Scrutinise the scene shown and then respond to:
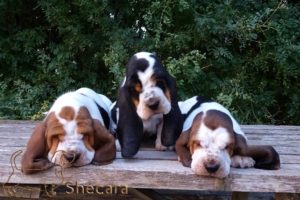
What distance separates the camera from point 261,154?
112 inches

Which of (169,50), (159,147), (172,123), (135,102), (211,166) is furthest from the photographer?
(169,50)

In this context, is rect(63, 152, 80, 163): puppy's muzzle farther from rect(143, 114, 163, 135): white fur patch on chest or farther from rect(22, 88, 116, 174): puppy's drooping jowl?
rect(143, 114, 163, 135): white fur patch on chest

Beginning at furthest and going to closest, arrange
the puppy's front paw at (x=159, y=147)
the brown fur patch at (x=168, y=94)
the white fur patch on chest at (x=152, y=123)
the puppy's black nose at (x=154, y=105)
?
the puppy's front paw at (x=159, y=147) → the white fur patch on chest at (x=152, y=123) → the brown fur patch at (x=168, y=94) → the puppy's black nose at (x=154, y=105)

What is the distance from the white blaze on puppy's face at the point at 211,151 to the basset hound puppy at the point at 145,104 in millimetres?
286

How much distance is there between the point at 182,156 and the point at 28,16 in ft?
14.6

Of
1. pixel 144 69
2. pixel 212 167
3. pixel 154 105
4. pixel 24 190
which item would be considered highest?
pixel 144 69

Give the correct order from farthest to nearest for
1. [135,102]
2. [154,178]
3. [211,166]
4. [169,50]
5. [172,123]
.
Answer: [169,50]
[172,123]
[135,102]
[154,178]
[211,166]

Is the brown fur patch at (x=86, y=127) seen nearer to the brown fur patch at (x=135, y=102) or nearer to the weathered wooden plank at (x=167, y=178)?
the weathered wooden plank at (x=167, y=178)

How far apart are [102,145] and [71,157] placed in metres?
0.23

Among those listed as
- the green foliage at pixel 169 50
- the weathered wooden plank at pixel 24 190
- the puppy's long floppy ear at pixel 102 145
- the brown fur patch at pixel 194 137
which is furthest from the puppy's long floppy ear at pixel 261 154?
the green foliage at pixel 169 50

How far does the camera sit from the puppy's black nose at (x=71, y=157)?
2672mm

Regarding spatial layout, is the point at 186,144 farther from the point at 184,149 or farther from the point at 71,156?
the point at 71,156

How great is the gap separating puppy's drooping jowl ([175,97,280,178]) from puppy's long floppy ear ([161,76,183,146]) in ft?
0.19

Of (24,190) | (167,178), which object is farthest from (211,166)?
(24,190)
